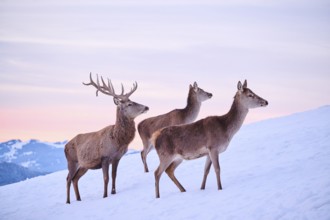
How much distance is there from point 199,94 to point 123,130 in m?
3.23

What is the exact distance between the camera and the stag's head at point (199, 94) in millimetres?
15961

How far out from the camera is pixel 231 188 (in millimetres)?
11031

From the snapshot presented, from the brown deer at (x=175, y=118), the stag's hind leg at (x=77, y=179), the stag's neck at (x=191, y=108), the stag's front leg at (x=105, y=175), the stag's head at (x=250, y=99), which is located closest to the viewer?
the stag's head at (x=250, y=99)

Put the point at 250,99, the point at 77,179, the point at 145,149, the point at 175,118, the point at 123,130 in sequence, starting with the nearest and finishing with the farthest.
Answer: the point at 250,99
the point at 123,130
the point at 77,179
the point at 175,118
the point at 145,149

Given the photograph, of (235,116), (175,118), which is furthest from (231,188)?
(175,118)

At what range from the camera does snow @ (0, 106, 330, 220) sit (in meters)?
9.30

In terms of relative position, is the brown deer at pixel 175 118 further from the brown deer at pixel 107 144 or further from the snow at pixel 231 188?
the brown deer at pixel 107 144

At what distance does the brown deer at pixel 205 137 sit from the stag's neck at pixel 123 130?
2426 mm

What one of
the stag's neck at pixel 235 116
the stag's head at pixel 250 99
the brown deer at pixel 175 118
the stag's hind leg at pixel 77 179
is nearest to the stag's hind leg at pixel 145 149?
the brown deer at pixel 175 118

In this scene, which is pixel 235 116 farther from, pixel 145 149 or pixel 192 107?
pixel 145 149

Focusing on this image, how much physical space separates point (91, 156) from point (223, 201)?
16.8 ft

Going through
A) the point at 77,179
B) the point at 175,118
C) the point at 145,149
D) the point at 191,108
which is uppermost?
the point at 191,108

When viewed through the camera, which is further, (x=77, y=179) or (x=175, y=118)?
(x=175, y=118)

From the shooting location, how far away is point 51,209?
14.6 metres
